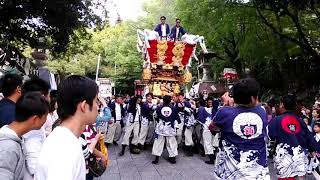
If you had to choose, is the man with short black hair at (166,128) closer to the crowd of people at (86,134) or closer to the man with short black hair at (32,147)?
the crowd of people at (86,134)

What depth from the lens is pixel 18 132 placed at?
293 centimetres

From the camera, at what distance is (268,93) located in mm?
21844

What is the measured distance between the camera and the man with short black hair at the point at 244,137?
422cm

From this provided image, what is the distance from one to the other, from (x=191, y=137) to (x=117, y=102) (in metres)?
3.46

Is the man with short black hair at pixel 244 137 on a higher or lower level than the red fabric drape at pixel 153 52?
lower

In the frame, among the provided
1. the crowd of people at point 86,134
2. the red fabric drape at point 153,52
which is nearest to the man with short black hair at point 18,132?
the crowd of people at point 86,134

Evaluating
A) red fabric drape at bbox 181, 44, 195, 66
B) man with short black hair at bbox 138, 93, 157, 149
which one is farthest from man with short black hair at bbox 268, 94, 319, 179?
red fabric drape at bbox 181, 44, 195, 66

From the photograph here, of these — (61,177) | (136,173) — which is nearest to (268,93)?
(136,173)

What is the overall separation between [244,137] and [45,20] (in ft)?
37.0

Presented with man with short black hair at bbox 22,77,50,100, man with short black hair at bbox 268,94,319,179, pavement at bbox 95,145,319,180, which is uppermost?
man with short black hair at bbox 22,77,50,100

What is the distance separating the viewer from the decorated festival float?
50.9 feet

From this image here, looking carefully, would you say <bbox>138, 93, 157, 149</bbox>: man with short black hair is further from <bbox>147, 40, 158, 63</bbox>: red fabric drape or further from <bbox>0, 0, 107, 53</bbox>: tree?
<bbox>0, 0, 107, 53</bbox>: tree

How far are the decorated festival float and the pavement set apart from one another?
414 centimetres

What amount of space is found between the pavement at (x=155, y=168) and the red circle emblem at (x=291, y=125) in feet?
11.4
